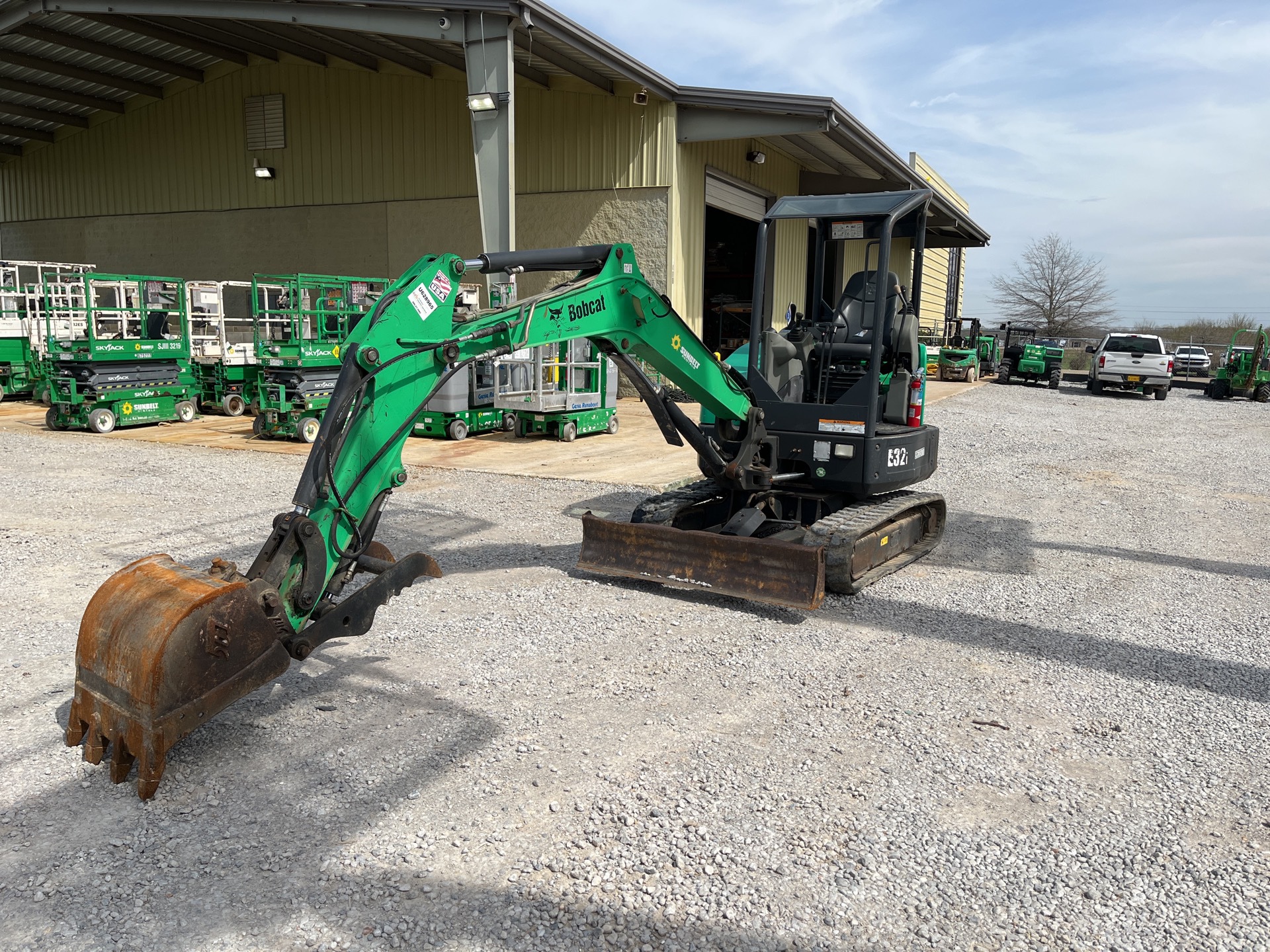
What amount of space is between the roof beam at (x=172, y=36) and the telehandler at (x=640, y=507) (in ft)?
54.9

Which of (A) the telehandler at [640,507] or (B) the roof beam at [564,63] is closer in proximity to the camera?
(A) the telehandler at [640,507]

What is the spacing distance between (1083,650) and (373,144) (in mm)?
20090

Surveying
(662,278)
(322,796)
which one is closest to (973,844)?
(322,796)

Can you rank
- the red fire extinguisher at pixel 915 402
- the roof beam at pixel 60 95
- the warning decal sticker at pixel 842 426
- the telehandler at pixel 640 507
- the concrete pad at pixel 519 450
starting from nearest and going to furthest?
the telehandler at pixel 640 507 → the warning decal sticker at pixel 842 426 → the red fire extinguisher at pixel 915 402 → the concrete pad at pixel 519 450 → the roof beam at pixel 60 95

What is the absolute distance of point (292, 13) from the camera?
15812 millimetres

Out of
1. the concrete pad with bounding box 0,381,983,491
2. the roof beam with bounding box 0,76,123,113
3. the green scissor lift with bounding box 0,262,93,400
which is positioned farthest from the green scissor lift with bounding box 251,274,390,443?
the roof beam with bounding box 0,76,123,113

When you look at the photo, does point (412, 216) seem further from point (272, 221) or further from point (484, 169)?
point (484, 169)

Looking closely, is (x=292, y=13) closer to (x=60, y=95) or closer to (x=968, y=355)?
(x=60, y=95)

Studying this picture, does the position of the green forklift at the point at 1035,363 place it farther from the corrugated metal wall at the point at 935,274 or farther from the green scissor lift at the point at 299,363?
the green scissor lift at the point at 299,363

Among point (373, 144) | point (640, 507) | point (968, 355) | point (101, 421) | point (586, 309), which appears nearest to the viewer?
point (586, 309)

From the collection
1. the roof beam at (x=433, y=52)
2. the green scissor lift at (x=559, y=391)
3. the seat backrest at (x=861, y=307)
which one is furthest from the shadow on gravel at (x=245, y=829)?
the roof beam at (x=433, y=52)

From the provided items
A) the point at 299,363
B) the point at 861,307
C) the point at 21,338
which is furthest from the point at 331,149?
the point at 861,307

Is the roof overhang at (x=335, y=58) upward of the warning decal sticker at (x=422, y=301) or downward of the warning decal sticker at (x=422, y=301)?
upward

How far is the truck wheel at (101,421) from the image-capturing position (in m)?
14.7
